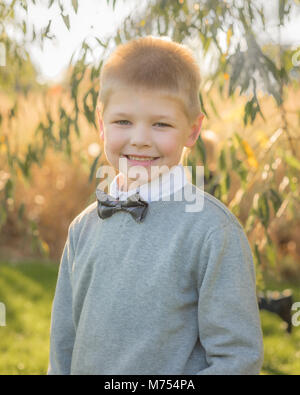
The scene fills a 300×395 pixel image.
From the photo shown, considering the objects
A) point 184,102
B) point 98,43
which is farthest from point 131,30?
point 184,102

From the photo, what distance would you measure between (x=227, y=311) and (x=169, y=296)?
5.9 inches

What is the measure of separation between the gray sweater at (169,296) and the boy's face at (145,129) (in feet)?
0.36

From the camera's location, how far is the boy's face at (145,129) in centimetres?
142

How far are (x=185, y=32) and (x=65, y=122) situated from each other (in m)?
0.75

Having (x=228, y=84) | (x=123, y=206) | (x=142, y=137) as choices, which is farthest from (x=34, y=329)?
(x=142, y=137)

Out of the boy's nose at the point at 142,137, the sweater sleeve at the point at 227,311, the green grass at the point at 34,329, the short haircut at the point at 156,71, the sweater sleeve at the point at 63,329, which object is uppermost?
the short haircut at the point at 156,71

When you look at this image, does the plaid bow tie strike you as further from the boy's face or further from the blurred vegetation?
the blurred vegetation

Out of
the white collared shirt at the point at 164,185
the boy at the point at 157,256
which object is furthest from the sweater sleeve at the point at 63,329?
the white collared shirt at the point at 164,185

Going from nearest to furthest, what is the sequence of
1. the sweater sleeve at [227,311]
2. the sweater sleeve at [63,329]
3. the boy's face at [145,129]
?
1. the sweater sleeve at [227,311]
2. the boy's face at [145,129]
3. the sweater sleeve at [63,329]

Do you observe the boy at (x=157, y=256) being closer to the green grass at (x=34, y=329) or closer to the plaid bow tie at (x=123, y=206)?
the plaid bow tie at (x=123, y=206)

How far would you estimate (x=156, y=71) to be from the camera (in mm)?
1428

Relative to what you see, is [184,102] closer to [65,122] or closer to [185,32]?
[185,32]

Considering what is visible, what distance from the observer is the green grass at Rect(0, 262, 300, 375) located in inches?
146

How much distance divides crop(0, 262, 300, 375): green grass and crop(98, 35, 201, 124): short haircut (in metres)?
2.52
